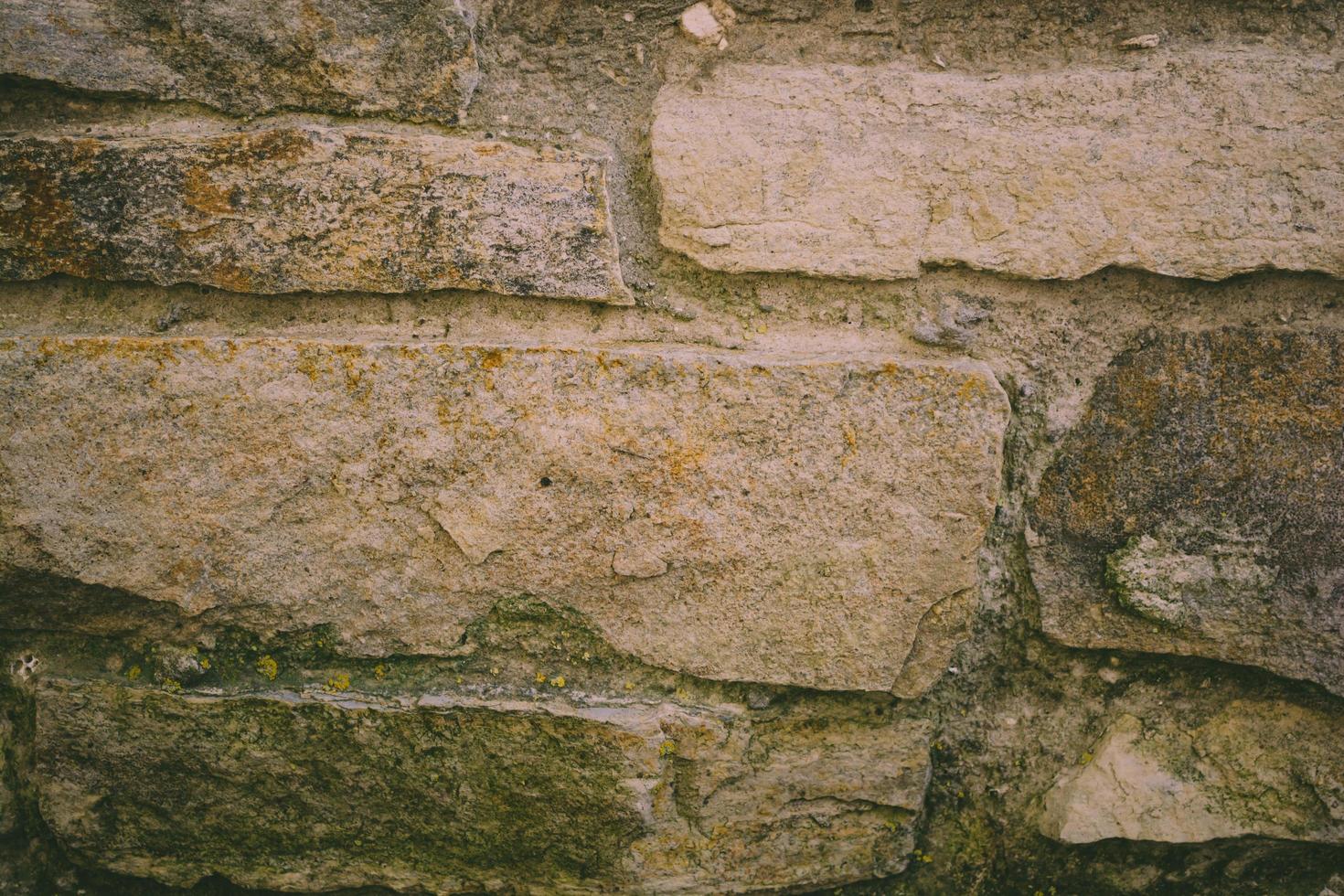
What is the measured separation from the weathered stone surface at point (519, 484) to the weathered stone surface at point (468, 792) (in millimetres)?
123

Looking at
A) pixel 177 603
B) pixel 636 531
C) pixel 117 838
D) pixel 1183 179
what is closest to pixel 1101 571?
pixel 1183 179

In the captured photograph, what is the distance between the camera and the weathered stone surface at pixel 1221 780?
95 cm

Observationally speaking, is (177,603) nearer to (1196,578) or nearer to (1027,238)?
(1027,238)

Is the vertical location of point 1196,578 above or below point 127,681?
above

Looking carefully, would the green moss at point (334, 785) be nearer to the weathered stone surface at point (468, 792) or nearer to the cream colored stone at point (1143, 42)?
the weathered stone surface at point (468, 792)

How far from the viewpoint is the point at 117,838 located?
1002 millimetres

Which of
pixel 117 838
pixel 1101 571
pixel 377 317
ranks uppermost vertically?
pixel 377 317

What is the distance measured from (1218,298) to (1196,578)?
0.33 meters

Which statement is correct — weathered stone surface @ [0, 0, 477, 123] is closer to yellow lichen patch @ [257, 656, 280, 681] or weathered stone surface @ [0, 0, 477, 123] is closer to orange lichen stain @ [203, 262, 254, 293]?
orange lichen stain @ [203, 262, 254, 293]

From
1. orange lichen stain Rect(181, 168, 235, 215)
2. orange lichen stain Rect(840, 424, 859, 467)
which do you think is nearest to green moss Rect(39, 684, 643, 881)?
orange lichen stain Rect(840, 424, 859, 467)

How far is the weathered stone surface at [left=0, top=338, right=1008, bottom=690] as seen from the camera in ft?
2.87

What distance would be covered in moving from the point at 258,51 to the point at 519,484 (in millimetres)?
555

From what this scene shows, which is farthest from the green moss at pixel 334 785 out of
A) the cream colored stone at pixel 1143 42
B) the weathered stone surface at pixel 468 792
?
the cream colored stone at pixel 1143 42

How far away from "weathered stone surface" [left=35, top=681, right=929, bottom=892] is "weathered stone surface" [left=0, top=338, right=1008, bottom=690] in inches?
4.8
